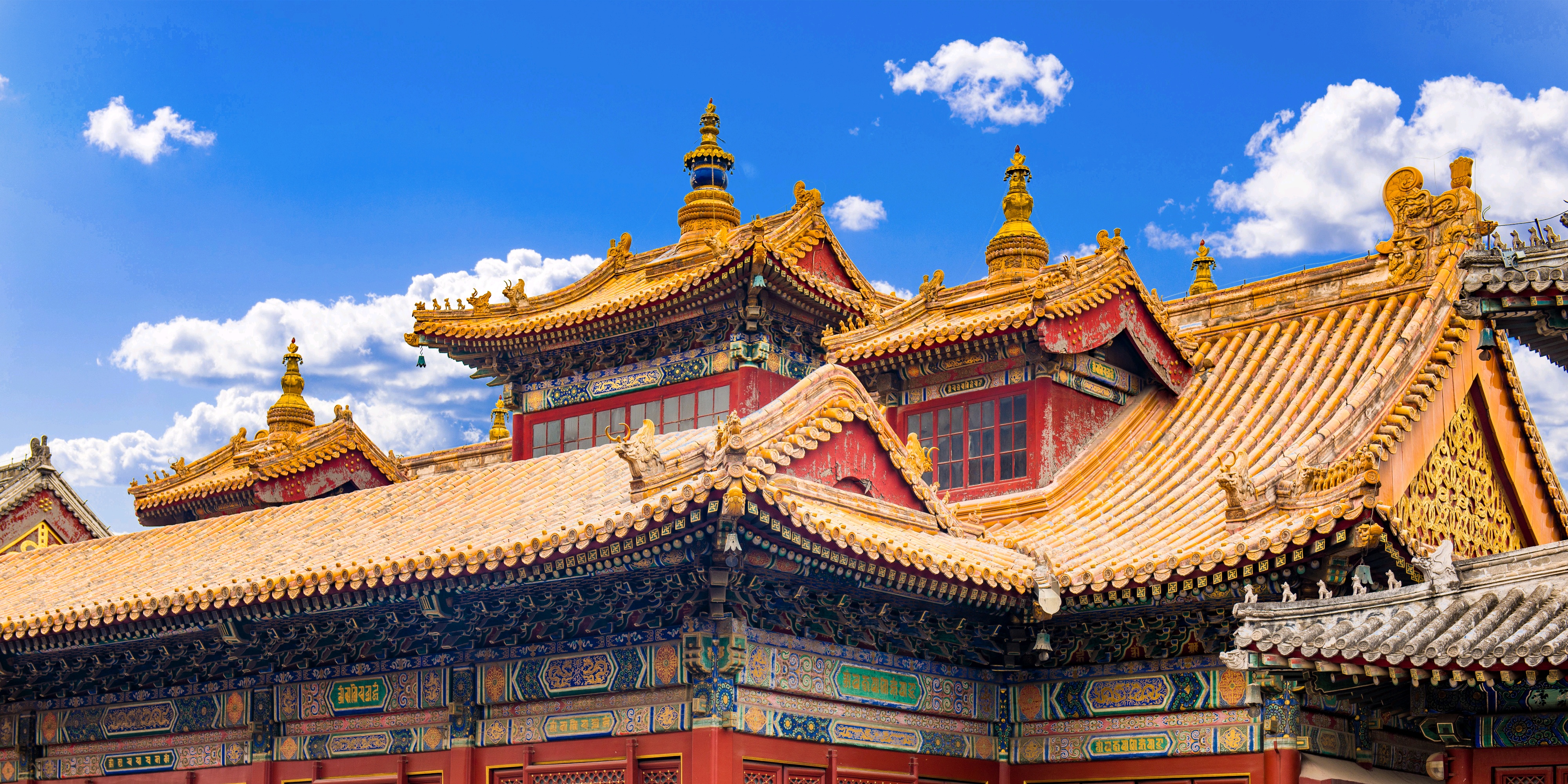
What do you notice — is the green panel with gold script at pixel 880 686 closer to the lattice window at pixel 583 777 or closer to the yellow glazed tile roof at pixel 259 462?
the lattice window at pixel 583 777

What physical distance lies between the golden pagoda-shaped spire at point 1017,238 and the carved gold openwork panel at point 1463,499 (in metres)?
6.18

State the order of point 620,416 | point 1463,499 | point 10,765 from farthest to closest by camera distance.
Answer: point 620,416 < point 10,765 < point 1463,499

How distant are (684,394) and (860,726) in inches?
303

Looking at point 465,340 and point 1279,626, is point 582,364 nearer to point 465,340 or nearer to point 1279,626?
point 465,340

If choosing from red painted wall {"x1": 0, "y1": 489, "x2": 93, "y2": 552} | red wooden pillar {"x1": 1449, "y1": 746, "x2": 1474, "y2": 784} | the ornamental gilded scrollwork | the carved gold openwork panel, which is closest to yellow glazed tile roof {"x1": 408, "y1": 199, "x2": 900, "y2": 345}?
the ornamental gilded scrollwork

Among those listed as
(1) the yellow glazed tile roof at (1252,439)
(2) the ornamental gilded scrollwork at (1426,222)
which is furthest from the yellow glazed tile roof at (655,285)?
(2) the ornamental gilded scrollwork at (1426,222)

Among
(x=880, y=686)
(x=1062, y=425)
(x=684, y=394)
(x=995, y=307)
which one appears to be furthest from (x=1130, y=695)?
(x=684, y=394)

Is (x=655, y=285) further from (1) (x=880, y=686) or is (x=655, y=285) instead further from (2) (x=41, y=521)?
(2) (x=41, y=521)

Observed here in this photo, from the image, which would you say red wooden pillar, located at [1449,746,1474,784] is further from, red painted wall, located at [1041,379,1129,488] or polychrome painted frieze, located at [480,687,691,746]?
red painted wall, located at [1041,379,1129,488]

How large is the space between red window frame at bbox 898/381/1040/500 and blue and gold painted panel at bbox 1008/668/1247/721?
3.18m

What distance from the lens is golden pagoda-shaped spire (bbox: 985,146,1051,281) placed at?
21969mm

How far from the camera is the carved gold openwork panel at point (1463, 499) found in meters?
15.6

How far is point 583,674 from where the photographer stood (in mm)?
13688

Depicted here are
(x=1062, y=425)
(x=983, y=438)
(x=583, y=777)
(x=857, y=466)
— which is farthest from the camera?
(x=983, y=438)
